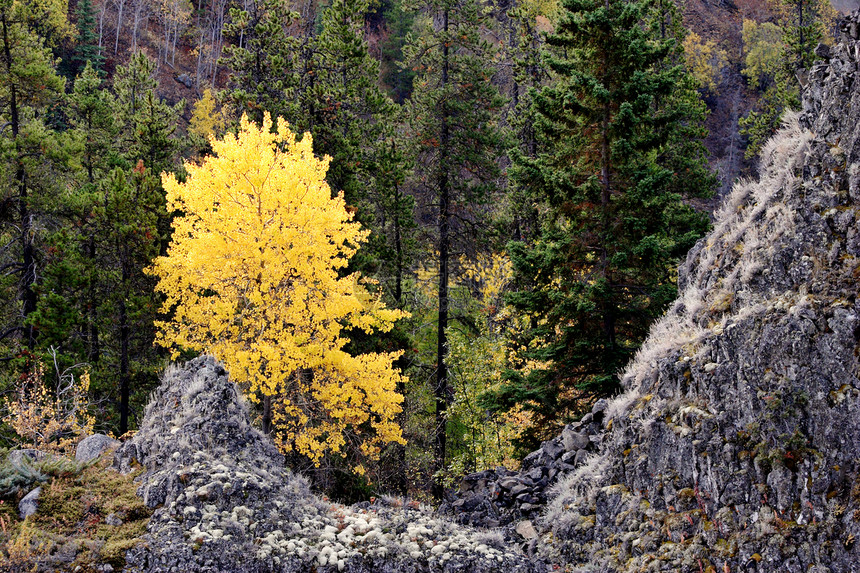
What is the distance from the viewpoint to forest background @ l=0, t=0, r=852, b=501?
48.1 ft

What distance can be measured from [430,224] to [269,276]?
11053mm

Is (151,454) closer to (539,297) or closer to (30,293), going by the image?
(539,297)

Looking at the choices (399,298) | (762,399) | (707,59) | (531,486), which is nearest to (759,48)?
(707,59)

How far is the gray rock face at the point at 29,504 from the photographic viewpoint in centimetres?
827

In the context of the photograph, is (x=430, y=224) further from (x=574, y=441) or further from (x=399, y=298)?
(x=574, y=441)

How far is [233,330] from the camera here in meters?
16.2

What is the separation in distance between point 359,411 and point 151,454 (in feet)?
23.6

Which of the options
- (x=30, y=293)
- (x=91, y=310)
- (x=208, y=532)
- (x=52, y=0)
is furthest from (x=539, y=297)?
(x=52, y=0)

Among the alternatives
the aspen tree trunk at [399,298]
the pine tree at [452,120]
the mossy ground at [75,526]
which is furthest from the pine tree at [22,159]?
the mossy ground at [75,526]

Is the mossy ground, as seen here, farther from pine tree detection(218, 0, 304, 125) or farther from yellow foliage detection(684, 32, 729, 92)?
yellow foliage detection(684, 32, 729, 92)

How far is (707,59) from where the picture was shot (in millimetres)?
67688

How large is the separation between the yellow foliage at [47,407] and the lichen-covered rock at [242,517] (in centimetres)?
603

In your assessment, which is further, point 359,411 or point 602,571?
point 359,411

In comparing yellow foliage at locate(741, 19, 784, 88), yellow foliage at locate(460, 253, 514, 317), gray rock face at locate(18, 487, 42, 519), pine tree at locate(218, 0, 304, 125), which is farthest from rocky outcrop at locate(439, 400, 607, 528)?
yellow foliage at locate(741, 19, 784, 88)
